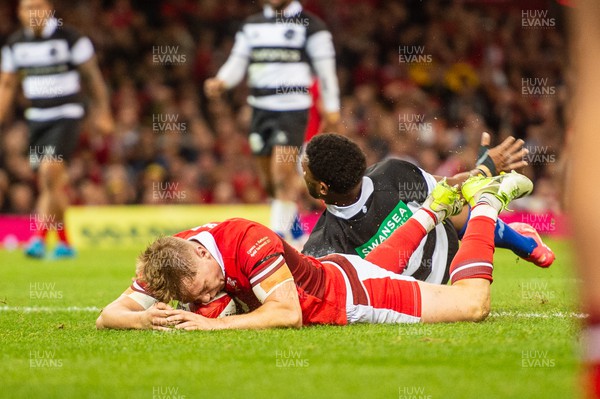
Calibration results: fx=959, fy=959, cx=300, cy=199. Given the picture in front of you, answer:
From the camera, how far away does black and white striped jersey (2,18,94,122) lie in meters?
11.9

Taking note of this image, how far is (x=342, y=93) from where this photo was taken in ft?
59.7

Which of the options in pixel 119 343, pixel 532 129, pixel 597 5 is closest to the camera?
pixel 597 5

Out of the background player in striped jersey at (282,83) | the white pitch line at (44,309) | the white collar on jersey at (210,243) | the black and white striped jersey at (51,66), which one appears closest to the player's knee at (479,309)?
Result: the white collar on jersey at (210,243)

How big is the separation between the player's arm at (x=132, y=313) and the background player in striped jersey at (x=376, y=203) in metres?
1.28

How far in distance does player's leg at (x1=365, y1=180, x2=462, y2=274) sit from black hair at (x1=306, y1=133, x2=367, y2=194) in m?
0.43

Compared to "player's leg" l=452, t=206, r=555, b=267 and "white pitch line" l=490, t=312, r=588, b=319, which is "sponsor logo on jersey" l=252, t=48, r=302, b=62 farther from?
"white pitch line" l=490, t=312, r=588, b=319

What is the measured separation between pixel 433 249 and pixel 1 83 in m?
8.01

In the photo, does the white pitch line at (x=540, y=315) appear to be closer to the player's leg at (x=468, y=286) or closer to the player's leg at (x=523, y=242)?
the player's leg at (x=523, y=242)

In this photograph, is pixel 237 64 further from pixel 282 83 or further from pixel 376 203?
pixel 376 203

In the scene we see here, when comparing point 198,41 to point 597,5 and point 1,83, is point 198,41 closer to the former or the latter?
point 1,83

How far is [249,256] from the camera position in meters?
4.78

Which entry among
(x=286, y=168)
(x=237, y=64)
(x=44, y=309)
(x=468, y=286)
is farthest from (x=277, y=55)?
(x=468, y=286)

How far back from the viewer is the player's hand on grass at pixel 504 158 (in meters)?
5.85

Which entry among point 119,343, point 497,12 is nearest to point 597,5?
point 119,343
